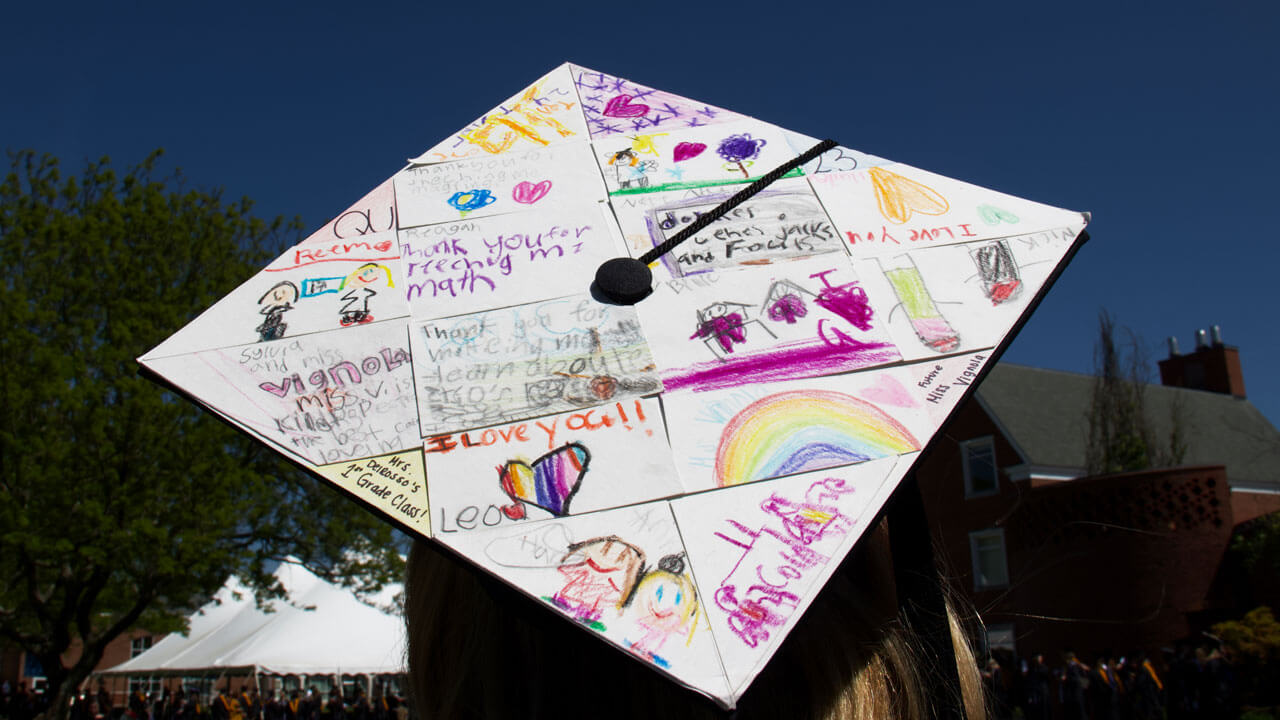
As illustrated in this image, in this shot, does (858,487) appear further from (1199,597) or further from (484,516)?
(1199,597)

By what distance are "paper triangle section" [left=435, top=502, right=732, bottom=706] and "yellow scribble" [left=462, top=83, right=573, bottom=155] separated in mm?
886

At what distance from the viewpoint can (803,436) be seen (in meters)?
1.10

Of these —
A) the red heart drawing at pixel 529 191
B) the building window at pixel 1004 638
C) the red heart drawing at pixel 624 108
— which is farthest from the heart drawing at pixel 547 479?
the building window at pixel 1004 638

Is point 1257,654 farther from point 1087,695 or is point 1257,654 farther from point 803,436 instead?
point 803,436

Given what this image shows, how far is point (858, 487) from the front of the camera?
3.38 ft

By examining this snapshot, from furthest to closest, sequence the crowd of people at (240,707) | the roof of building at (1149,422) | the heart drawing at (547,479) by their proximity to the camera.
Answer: the roof of building at (1149,422)
the crowd of people at (240,707)
the heart drawing at (547,479)

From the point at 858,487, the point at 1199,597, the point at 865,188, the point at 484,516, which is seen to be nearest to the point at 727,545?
the point at 858,487

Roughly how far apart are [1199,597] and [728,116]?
20883 mm

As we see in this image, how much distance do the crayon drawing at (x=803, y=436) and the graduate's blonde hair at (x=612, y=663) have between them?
11 centimetres

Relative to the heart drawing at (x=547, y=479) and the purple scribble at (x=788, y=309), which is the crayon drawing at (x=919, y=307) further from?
the heart drawing at (x=547, y=479)

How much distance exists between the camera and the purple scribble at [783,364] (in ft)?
3.88

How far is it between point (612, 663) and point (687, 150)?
3.19ft

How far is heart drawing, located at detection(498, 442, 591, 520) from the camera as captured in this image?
3.47 ft

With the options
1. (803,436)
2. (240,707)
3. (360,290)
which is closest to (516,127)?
(360,290)
